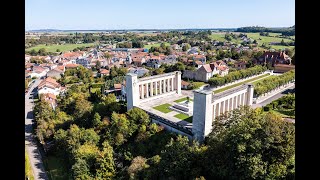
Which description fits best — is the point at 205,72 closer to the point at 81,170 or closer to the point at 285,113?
the point at 285,113

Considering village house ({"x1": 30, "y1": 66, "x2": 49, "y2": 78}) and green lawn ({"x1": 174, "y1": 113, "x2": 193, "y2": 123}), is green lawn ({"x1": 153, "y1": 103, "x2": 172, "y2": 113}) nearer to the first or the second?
green lawn ({"x1": 174, "y1": 113, "x2": 193, "y2": 123})

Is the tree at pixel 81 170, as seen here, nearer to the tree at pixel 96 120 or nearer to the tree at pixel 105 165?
the tree at pixel 105 165

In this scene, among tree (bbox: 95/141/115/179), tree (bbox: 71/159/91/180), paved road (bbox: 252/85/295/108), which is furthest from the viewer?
paved road (bbox: 252/85/295/108)

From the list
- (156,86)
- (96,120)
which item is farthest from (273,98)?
(96,120)

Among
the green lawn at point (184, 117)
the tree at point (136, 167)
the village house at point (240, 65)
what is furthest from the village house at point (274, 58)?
the tree at point (136, 167)

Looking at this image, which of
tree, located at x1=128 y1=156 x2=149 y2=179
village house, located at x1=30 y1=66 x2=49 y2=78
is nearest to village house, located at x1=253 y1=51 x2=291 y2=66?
tree, located at x1=128 y1=156 x2=149 y2=179

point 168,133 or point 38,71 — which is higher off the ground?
point 38,71
